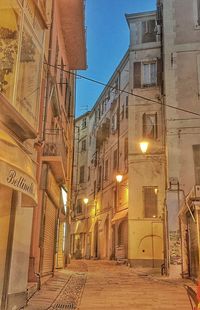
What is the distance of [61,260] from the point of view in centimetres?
2123

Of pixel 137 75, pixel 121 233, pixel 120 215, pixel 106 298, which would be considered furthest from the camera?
pixel 121 233

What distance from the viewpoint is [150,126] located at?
2842cm

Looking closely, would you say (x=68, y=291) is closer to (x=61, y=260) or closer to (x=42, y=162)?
(x=42, y=162)

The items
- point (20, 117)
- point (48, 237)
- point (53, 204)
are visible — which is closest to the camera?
point (20, 117)

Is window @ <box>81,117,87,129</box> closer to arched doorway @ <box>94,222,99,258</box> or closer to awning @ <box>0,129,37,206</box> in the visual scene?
arched doorway @ <box>94,222,99,258</box>

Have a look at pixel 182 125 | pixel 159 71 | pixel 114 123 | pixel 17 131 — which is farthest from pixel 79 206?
pixel 17 131

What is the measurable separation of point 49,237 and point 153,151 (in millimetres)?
14223

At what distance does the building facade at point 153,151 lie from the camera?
62.2 feet

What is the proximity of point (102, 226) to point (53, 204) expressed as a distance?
22448 millimetres

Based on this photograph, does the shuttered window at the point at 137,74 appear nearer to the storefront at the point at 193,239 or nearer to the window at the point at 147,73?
the window at the point at 147,73

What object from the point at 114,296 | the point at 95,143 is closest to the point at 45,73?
the point at 114,296

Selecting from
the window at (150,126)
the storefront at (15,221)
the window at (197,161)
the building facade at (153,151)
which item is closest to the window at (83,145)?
the building facade at (153,151)

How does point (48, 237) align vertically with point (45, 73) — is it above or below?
below

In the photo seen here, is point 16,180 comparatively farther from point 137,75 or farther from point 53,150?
point 137,75
